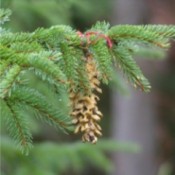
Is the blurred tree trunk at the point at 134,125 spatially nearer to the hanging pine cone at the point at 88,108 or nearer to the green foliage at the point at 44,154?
the green foliage at the point at 44,154

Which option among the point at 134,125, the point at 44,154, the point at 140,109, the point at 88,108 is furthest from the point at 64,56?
the point at 140,109

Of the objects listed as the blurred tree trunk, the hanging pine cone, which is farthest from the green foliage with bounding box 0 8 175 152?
the blurred tree trunk

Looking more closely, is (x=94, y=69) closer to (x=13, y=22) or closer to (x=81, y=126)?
(x=81, y=126)

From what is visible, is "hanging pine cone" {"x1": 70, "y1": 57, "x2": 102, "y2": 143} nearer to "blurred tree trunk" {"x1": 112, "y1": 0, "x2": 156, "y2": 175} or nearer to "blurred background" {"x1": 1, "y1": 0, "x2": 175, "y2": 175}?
"blurred background" {"x1": 1, "y1": 0, "x2": 175, "y2": 175}

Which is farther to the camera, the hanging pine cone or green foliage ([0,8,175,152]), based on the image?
the hanging pine cone

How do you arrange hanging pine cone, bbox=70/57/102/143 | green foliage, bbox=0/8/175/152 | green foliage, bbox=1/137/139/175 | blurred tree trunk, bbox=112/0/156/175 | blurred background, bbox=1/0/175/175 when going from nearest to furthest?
green foliage, bbox=0/8/175/152
hanging pine cone, bbox=70/57/102/143
green foliage, bbox=1/137/139/175
blurred background, bbox=1/0/175/175
blurred tree trunk, bbox=112/0/156/175

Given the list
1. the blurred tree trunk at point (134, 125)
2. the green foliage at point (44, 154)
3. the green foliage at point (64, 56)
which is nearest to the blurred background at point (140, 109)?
the blurred tree trunk at point (134, 125)
